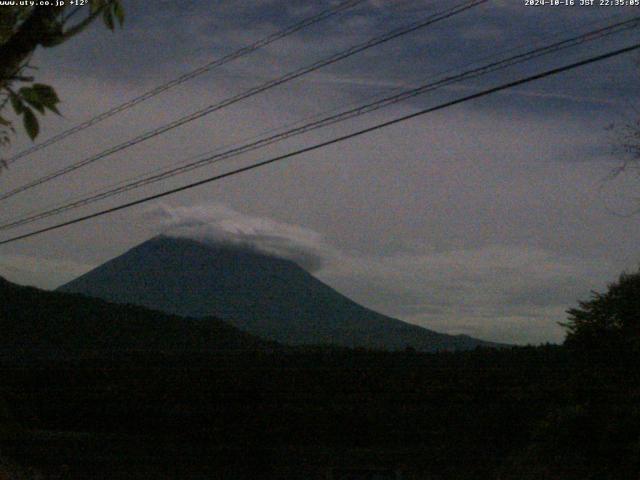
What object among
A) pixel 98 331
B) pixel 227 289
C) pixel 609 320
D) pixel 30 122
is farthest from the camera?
pixel 227 289

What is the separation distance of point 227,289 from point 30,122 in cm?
12800

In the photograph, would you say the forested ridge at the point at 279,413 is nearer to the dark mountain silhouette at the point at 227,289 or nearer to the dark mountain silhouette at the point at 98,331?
the dark mountain silhouette at the point at 98,331

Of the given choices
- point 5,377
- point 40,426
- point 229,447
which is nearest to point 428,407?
point 229,447

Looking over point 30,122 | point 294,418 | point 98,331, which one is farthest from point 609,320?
point 98,331

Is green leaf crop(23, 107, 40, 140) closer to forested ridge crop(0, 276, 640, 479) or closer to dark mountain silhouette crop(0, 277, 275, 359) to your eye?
forested ridge crop(0, 276, 640, 479)

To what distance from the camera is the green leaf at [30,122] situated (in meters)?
→ 3.61

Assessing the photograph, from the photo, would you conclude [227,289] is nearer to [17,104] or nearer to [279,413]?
[279,413]

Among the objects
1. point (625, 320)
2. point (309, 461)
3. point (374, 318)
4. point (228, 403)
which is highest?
point (374, 318)

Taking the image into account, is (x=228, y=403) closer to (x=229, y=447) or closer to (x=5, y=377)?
(x=229, y=447)

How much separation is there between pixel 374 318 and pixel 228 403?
82.3 m

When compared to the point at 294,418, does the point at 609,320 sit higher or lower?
higher

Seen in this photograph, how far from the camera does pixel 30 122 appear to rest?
3615mm

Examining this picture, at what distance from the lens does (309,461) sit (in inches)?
845

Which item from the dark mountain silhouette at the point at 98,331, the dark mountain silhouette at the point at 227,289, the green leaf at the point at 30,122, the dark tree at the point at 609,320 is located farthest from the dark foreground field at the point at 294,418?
the dark mountain silhouette at the point at 227,289
